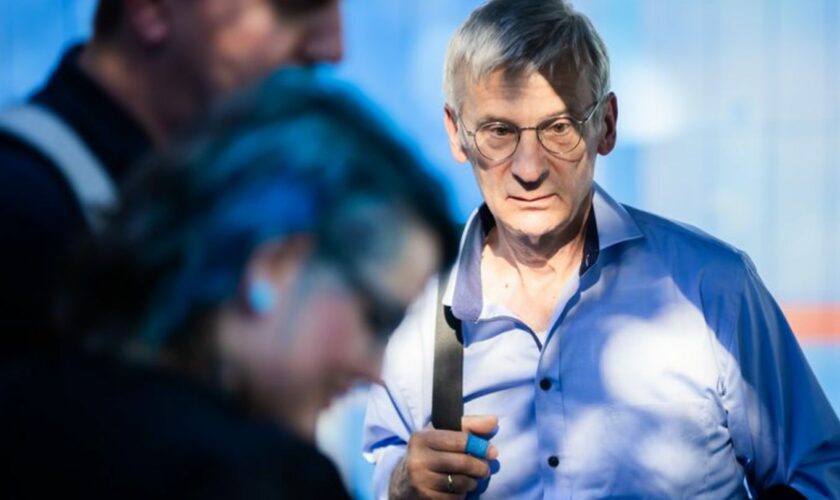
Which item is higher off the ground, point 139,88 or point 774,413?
point 139,88

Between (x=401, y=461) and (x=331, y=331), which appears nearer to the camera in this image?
(x=331, y=331)

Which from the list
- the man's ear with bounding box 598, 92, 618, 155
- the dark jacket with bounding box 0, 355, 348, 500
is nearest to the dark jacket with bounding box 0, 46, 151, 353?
the dark jacket with bounding box 0, 355, 348, 500

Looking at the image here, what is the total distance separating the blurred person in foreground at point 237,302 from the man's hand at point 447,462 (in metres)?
1.14

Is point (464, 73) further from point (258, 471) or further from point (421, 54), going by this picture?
point (421, 54)

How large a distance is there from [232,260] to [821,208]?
388 centimetres

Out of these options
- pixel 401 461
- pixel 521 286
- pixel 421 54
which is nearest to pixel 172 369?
pixel 401 461

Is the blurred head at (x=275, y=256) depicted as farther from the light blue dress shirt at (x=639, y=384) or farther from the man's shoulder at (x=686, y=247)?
the man's shoulder at (x=686, y=247)

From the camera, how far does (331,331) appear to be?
3.81 feet

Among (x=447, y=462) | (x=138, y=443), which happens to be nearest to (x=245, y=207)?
(x=138, y=443)

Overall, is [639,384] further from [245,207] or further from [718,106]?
[718,106]

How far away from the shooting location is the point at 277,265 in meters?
1.15

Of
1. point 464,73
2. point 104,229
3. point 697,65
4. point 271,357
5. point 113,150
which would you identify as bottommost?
point 271,357

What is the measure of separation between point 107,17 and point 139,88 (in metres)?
0.10

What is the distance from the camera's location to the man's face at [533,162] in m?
2.46
